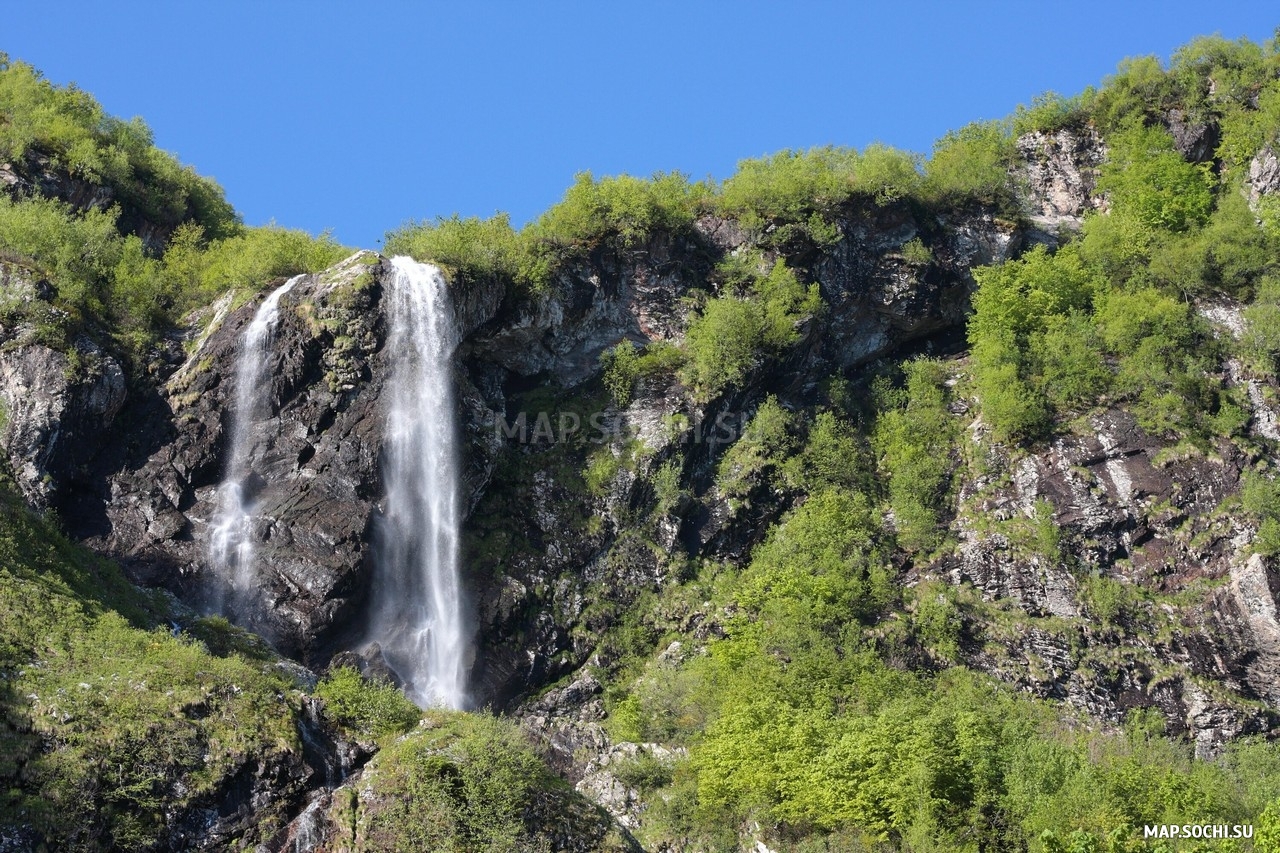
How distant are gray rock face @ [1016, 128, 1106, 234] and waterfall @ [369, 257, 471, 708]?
89.5 feet

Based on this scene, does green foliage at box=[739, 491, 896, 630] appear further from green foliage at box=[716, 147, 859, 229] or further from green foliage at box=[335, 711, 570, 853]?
green foliage at box=[335, 711, 570, 853]

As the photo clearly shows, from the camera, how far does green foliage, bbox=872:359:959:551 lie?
42719 mm

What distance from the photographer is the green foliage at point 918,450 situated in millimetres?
42719

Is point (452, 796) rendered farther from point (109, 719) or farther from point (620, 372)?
point (620, 372)

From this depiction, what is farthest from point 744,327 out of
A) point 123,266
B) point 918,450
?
point 123,266

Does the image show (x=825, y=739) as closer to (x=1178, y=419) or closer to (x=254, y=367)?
(x=1178, y=419)

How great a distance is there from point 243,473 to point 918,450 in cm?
2349

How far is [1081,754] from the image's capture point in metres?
30.9

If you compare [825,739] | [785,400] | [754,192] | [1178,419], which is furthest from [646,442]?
[1178,419]

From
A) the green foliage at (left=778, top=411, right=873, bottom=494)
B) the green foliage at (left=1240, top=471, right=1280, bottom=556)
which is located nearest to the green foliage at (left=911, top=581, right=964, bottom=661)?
the green foliage at (left=778, top=411, right=873, bottom=494)

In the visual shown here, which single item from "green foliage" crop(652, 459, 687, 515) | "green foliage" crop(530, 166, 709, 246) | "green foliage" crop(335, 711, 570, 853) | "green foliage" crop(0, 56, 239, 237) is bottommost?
"green foliage" crop(335, 711, 570, 853)

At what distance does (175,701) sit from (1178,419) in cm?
3336

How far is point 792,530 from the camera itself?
4306 cm

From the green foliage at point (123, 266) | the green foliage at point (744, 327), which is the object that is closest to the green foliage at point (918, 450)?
the green foliage at point (744, 327)
